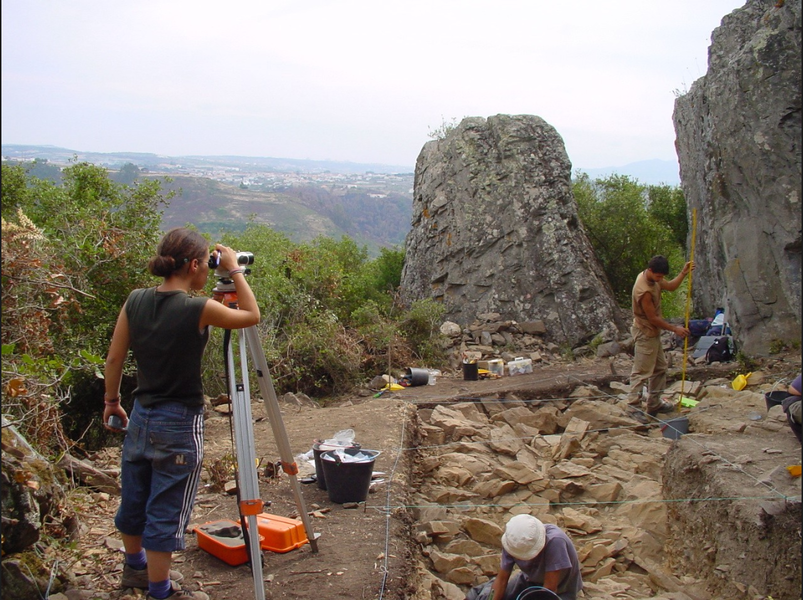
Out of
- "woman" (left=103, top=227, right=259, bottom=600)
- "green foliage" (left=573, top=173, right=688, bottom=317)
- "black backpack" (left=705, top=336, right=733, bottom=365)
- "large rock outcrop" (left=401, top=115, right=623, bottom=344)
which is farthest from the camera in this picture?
"green foliage" (left=573, top=173, right=688, bottom=317)

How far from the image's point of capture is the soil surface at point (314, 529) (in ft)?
11.8

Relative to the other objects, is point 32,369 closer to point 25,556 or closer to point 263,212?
point 25,556

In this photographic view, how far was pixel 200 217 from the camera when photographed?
96.1 ft

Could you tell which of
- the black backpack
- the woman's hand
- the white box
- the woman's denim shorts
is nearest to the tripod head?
the woman's hand

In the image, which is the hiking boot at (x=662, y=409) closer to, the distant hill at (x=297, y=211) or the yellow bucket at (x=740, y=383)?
the yellow bucket at (x=740, y=383)

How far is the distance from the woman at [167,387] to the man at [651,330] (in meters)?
5.38

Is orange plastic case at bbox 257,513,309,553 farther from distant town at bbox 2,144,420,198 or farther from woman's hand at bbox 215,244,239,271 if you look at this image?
distant town at bbox 2,144,420,198

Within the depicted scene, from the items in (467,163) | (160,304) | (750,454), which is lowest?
(750,454)

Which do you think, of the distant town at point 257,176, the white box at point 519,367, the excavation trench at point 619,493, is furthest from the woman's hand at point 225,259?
the distant town at point 257,176

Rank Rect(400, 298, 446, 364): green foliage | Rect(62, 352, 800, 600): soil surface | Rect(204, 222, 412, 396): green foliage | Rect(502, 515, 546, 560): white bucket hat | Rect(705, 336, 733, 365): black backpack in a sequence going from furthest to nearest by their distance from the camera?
Rect(400, 298, 446, 364): green foliage, Rect(204, 222, 412, 396): green foliage, Rect(705, 336, 733, 365): black backpack, Rect(502, 515, 546, 560): white bucket hat, Rect(62, 352, 800, 600): soil surface

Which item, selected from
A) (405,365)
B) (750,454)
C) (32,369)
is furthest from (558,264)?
(32,369)

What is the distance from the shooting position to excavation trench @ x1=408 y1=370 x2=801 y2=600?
15.6ft

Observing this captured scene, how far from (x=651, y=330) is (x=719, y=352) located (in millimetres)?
3452

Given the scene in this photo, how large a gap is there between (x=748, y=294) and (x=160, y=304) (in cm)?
913
